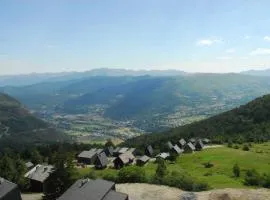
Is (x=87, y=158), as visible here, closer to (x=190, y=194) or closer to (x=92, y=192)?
(x=190, y=194)

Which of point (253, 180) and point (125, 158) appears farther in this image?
point (125, 158)

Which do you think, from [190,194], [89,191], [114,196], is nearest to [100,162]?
[190,194]

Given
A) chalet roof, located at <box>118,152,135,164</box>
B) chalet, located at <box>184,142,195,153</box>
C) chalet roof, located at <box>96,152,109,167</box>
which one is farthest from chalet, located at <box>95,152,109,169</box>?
chalet, located at <box>184,142,195,153</box>

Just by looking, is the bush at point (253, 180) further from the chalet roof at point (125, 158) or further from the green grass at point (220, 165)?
the chalet roof at point (125, 158)

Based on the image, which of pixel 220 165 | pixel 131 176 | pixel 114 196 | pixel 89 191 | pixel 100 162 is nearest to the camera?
pixel 89 191

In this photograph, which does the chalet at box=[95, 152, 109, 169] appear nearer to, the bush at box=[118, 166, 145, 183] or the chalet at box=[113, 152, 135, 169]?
the chalet at box=[113, 152, 135, 169]

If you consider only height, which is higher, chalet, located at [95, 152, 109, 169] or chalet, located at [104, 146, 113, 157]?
chalet, located at [95, 152, 109, 169]
